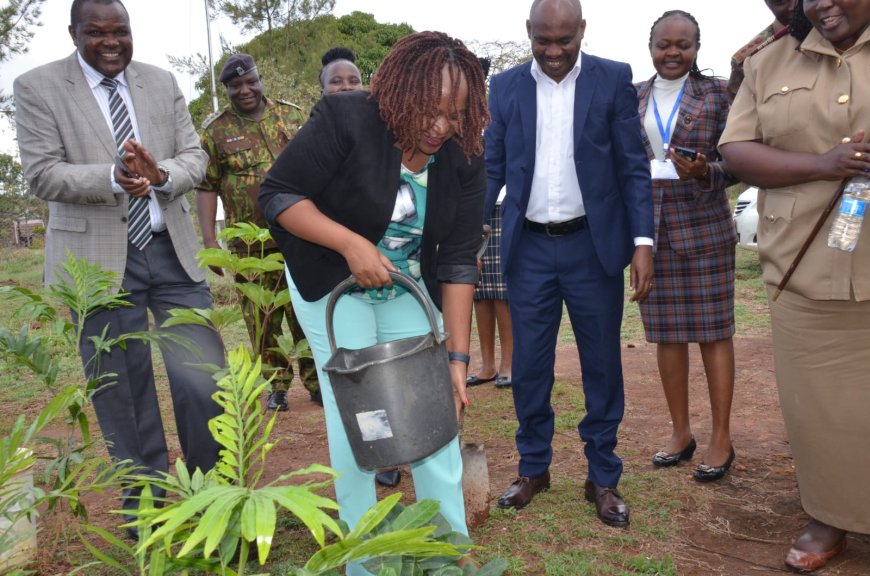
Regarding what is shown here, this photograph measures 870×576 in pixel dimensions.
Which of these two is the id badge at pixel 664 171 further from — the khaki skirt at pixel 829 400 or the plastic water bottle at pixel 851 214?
the plastic water bottle at pixel 851 214

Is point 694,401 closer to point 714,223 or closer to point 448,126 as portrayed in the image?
point 714,223

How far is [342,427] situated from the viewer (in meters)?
2.50

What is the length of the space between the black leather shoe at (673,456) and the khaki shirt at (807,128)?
1.22 meters

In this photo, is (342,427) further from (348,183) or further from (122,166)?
(122,166)

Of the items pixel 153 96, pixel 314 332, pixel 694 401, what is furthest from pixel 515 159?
pixel 694 401

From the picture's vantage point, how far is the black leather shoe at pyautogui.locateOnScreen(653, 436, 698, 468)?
3.89 metres

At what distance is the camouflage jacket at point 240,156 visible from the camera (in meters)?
4.84

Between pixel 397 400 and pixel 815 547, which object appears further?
pixel 815 547

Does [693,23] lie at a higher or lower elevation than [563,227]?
higher

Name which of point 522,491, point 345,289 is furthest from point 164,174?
point 522,491

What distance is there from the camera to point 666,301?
12.3ft

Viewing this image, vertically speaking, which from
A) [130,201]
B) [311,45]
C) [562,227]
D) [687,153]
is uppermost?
[311,45]

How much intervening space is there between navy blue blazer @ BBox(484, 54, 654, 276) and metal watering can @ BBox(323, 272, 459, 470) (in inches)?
47.7

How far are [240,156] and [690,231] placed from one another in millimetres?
2538
